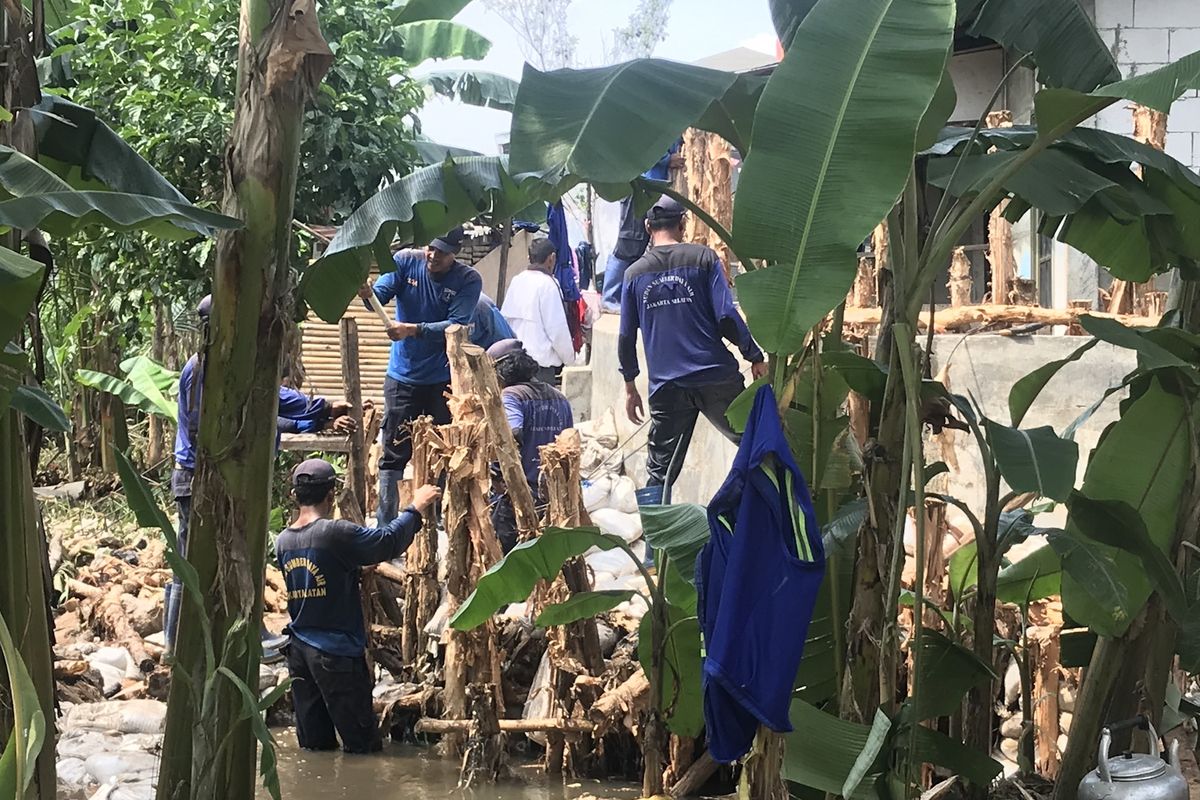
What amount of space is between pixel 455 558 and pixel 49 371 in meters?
7.10

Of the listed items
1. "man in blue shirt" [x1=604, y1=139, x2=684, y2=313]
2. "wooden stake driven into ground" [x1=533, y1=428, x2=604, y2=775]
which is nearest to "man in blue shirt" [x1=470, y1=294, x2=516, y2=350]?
"man in blue shirt" [x1=604, y1=139, x2=684, y2=313]

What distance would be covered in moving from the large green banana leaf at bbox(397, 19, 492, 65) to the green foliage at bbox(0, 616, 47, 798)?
8170 mm

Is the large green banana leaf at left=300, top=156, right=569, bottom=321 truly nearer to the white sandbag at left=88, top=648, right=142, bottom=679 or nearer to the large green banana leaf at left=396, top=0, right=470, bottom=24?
the large green banana leaf at left=396, top=0, right=470, bottom=24

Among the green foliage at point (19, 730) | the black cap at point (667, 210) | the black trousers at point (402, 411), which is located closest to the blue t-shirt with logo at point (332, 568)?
the black trousers at point (402, 411)

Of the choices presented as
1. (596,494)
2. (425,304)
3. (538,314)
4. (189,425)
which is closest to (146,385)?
(425,304)

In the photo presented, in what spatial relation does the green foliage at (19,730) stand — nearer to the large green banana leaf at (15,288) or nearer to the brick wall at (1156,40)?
the large green banana leaf at (15,288)

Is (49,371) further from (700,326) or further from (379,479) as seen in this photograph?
(700,326)

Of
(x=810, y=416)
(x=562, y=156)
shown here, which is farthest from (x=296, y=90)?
(x=810, y=416)

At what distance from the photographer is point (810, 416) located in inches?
156

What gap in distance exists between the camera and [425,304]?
7371mm

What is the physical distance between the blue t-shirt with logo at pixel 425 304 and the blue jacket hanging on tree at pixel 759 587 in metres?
4.17

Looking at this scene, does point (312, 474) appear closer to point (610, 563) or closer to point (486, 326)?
point (486, 326)

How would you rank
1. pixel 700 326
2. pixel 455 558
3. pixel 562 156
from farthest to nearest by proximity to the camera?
pixel 700 326 → pixel 455 558 → pixel 562 156

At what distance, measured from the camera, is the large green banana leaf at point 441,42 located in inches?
403
